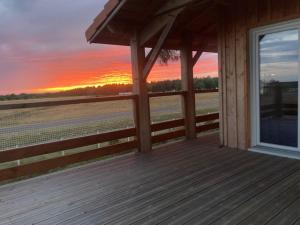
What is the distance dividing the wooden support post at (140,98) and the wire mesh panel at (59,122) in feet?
0.50

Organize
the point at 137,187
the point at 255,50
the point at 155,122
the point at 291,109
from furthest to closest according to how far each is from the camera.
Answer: the point at 155,122 < the point at 255,50 < the point at 291,109 < the point at 137,187

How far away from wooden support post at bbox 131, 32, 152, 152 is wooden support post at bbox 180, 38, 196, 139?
115 cm

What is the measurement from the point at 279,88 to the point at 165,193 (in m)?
2.50

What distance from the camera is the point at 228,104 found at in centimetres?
455

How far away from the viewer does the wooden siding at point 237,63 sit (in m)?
4.02

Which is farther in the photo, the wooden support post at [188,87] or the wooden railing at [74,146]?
the wooden support post at [188,87]

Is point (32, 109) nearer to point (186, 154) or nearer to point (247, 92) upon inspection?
point (186, 154)

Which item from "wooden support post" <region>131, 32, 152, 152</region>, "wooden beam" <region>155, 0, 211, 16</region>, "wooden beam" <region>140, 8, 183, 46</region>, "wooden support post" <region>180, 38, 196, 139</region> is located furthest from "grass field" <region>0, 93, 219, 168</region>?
"wooden beam" <region>155, 0, 211, 16</region>

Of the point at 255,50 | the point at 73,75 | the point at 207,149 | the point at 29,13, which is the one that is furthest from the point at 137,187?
the point at 29,13

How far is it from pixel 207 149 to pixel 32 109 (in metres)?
2.89

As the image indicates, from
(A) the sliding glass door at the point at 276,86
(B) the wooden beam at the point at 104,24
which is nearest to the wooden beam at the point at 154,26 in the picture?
(B) the wooden beam at the point at 104,24

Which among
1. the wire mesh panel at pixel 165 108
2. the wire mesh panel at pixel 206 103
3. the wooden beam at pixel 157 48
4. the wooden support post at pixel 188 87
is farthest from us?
the wire mesh panel at pixel 206 103

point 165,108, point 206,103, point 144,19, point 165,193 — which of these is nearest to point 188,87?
point 165,108

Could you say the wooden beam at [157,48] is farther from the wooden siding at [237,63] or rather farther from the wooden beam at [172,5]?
the wooden siding at [237,63]
